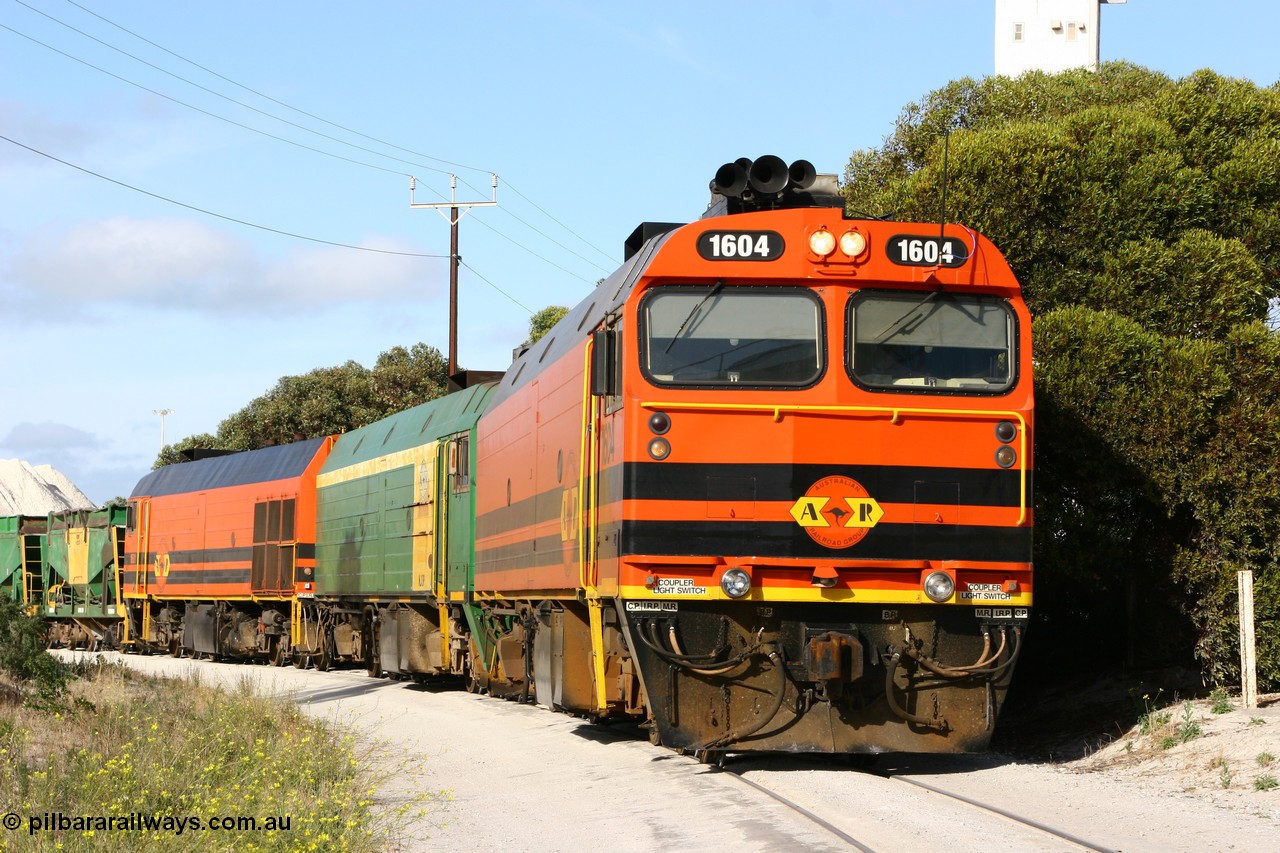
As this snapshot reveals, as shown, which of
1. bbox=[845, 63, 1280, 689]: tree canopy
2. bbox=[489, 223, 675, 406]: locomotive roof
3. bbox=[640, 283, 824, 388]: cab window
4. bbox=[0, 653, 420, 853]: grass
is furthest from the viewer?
bbox=[845, 63, 1280, 689]: tree canopy

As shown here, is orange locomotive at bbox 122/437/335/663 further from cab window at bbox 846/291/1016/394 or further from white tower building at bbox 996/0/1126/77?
white tower building at bbox 996/0/1126/77

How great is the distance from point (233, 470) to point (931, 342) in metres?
21.5

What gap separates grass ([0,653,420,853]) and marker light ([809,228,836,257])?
4847mm

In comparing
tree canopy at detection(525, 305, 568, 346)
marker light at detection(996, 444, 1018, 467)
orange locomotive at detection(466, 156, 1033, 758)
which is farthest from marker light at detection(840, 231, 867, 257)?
tree canopy at detection(525, 305, 568, 346)

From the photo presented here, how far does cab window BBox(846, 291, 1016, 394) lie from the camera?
10875 millimetres

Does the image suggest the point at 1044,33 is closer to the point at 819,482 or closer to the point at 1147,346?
the point at 1147,346

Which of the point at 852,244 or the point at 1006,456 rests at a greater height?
the point at 852,244

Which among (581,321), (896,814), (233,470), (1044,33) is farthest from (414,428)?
(1044,33)

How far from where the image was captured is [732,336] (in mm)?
10844

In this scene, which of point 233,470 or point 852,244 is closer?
point 852,244

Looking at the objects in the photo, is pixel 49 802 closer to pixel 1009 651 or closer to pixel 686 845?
pixel 686 845

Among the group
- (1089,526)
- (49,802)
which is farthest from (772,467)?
(1089,526)

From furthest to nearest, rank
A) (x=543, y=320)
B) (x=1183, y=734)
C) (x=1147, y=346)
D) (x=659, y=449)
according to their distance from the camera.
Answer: (x=543, y=320), (x=1147, y=346), (x=1183, y=734), (x=659, y=449)

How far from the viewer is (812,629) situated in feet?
34.9
